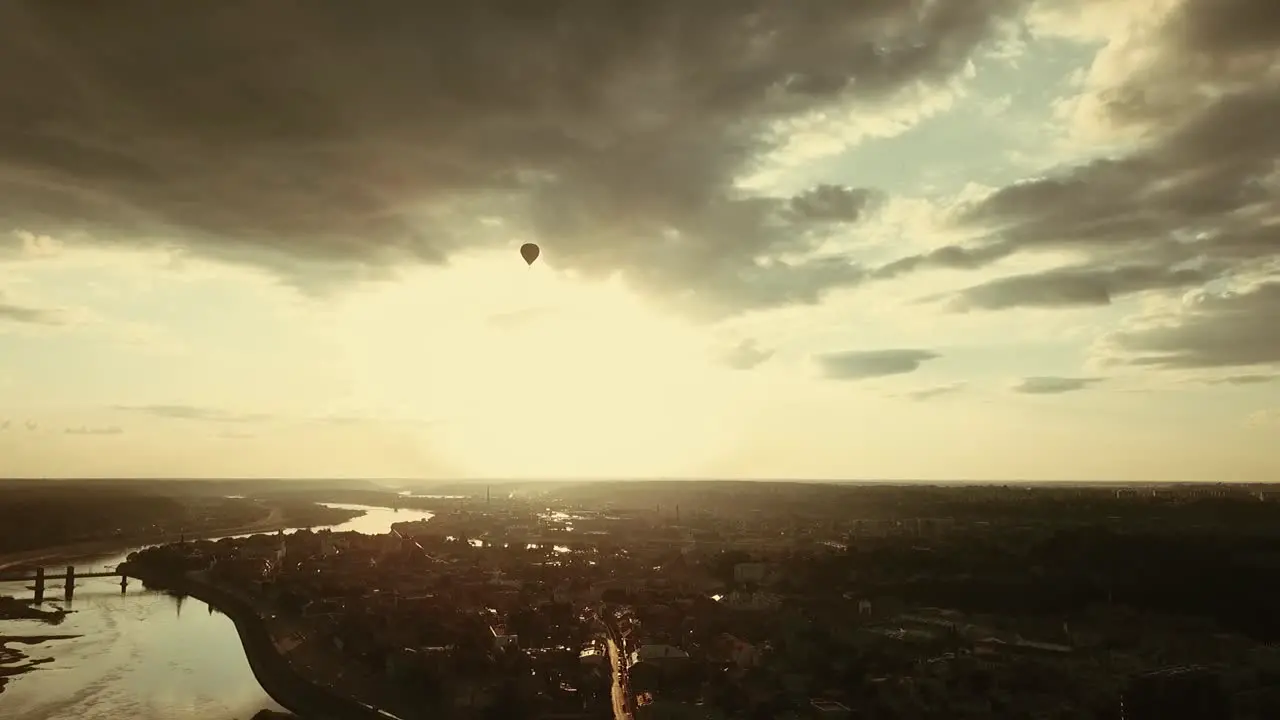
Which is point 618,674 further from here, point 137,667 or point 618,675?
point 137,667

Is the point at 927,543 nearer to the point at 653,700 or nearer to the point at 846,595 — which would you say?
the point at 846,595

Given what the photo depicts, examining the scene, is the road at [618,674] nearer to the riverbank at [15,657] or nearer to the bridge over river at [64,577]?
the riverbank at [15,657]

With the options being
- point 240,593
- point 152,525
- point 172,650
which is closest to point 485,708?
point 172,650


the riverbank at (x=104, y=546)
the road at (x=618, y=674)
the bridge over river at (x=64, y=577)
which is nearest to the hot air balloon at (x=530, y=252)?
the road at (x=618, y=674)

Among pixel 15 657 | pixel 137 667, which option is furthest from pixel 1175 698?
pixel 15 657

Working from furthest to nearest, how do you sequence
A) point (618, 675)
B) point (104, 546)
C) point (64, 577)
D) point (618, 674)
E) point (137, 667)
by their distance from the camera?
point (104, 546) → point (64, 577) → point (137, 667) → point (618, 674) → point (618, 675)

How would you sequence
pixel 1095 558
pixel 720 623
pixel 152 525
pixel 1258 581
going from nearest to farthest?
1. pixel 720 623
2. pixel 1258 581
3. pixel 1095 558
4. pixel 152 525
